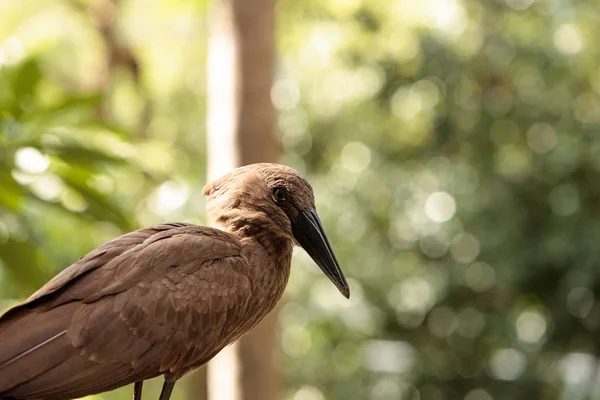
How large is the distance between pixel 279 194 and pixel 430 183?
171 inches

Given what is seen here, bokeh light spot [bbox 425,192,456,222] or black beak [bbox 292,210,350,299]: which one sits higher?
black beak [bbox 292,210,350,299]

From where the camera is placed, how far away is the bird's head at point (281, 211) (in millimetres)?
1483

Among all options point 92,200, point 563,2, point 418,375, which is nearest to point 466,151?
point 563,2

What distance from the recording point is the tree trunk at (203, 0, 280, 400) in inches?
124

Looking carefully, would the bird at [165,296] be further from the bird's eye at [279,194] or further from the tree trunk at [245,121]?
the tree trunk at [245,121]

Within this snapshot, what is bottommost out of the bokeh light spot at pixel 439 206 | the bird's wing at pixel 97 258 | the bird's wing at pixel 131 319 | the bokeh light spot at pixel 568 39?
the bokeh light spot at pixel 439 206

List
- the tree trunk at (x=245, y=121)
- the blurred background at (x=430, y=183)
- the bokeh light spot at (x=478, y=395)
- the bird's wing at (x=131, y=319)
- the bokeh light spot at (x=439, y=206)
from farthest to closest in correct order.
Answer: the bokeh light spot at (x=478, y=395)
the bokeh light spot at (x=439, y=206)
the blurred background at (x=430, y=183)
the tree trunk at (x=245, y=121)
the bird's wing at (x=131, y=319)

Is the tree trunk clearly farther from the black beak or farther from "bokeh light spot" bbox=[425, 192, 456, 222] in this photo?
"bokeh light spot" bbox=[425, 192, 456, 222]

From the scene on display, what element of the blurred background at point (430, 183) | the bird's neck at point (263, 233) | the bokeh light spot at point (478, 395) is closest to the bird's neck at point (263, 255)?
the bird's neck at point (263, 233)

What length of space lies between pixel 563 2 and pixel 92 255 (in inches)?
175

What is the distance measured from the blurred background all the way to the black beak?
372 cm

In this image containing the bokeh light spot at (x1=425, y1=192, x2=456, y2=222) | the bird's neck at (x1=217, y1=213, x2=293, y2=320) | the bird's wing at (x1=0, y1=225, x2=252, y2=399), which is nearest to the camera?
the bird's wing at (x1=0, y1=225, x2=252, y2=399)

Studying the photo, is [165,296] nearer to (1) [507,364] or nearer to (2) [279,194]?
(2) [279,194]

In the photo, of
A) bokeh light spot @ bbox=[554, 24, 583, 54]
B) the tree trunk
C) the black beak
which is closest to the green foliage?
bokeh light spot @ bbox=[554, 24, 583, 54]
